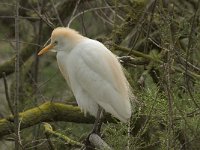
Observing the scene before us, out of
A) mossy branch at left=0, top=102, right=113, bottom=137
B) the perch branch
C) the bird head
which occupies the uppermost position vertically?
the bird head

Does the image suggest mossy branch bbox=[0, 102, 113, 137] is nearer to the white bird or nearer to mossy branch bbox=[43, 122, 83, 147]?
the white bird

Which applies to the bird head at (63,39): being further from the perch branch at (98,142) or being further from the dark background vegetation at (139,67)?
the perch branch at (98,142)

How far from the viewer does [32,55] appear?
5.18 meters

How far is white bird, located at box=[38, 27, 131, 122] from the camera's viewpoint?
11.6 ft

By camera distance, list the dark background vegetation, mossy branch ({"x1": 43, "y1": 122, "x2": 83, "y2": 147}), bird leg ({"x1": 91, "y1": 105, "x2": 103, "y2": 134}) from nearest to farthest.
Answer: the dark background vegetation, mossy branch ({"x1": 43, "y1": 122, "x2": 83, "y2": 147}), bird leg ({"x1": 91, "y1": 105, "x2": 103, "y2": 134})

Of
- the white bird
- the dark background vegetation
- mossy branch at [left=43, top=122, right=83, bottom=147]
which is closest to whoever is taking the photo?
the dark background vegetation

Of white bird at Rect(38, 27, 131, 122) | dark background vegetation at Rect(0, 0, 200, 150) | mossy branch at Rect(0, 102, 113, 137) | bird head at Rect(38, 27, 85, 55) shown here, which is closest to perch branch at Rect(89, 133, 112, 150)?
dark background vegetation at Rect(0, 0, 200, 150)

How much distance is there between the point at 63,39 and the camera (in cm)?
363

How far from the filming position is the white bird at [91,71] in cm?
352

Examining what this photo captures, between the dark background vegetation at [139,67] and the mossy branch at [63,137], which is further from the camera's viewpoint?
the mossy branch at [63,137]

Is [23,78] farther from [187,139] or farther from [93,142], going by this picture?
[187,139]

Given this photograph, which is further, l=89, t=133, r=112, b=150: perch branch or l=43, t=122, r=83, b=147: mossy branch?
l=43, t=122, r=83, b=147: mossy branch

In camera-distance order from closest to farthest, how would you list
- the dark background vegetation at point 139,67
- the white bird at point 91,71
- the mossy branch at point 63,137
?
1. the dark background vegetation at point 139,67
2. the mossy branch at point 63,137
3. the white bird at point 91,71

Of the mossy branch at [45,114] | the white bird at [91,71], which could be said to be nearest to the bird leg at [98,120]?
the white bird at [91,71]
